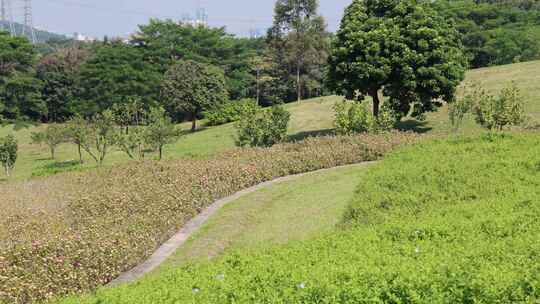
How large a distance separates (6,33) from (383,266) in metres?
78.9

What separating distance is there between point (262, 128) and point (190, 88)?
19.9m

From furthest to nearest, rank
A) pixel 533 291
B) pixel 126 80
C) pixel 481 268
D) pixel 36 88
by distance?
pixel 36 88 → pixel 126 80 → pixel 481 268 → pixel 533 291

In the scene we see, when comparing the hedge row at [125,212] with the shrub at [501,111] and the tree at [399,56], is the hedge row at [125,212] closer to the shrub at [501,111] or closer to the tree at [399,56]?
the shrub at [501,111]

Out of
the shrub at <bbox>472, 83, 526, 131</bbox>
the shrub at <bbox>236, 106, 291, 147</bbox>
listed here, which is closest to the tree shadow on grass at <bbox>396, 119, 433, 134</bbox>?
the shrub at <bbox>472, 83, 526, 131</bbox>

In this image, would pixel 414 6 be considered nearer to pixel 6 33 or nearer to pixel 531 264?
pixel 531 264

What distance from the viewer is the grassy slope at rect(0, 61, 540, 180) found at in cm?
Answer: 3077

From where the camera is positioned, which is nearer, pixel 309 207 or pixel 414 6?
pixel 309 207

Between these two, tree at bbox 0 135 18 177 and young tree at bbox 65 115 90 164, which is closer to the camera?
young tree at bbox 65 115 90 164

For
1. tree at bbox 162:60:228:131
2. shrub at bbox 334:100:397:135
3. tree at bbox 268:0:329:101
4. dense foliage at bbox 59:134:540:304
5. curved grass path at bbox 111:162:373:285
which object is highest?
tree at bbox 268:0:329:101

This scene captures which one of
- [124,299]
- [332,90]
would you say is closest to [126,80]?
[332,90]

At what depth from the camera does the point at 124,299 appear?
7.14 m

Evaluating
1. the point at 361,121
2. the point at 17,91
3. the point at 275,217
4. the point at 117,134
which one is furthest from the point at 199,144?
the point at 17,91

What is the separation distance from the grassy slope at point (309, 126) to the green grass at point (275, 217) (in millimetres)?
13666

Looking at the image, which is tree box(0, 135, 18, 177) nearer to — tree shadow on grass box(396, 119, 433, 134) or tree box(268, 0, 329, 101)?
tree shadow on grass box(396, 119, 433, 134)
